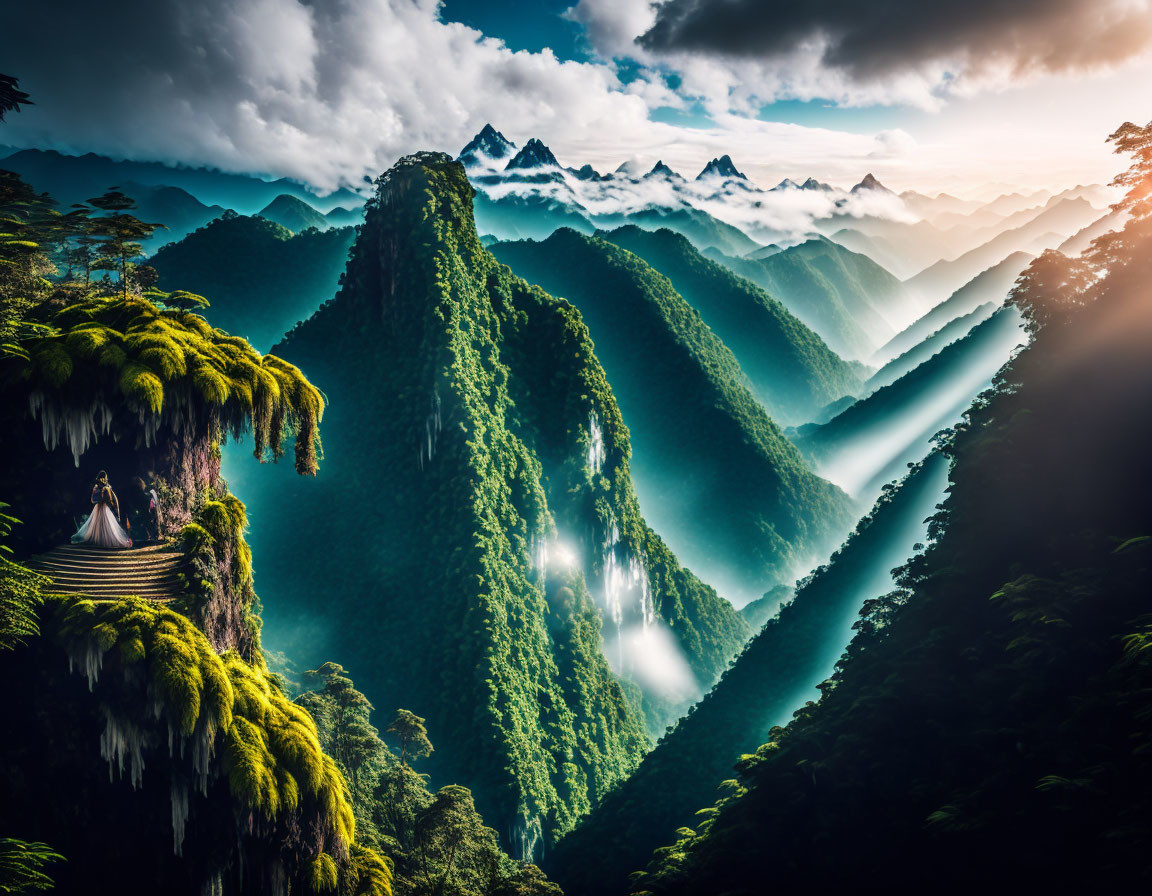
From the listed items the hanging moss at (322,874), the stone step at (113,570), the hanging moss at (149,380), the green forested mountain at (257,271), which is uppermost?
the green forested mountain at (257,271)

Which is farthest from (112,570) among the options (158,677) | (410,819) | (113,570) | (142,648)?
(410,819)

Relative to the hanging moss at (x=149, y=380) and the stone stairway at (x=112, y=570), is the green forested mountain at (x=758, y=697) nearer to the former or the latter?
the stone stairway at (x=112, y=570)

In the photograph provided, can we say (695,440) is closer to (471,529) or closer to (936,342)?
(936,342)

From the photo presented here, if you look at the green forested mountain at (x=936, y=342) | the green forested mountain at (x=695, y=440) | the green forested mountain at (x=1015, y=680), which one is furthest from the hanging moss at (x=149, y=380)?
the green forested mountain at (x=936, y=342)

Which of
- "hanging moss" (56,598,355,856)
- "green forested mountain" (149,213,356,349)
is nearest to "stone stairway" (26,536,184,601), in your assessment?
"hanging moss" (56,598,355,856)

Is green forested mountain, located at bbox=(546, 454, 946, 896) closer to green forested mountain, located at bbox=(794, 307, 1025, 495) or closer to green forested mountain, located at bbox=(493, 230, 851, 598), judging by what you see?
green forested mountain, located at bbox=(493, 230, 851, 598)

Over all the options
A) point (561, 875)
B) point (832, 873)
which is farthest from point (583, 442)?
point (832, 873)
